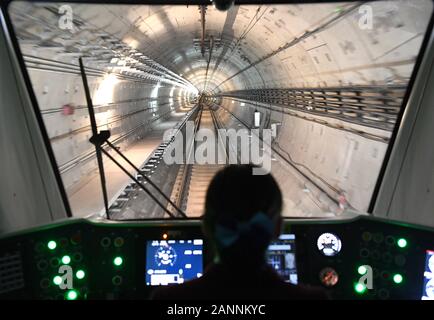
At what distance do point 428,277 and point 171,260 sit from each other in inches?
70.3

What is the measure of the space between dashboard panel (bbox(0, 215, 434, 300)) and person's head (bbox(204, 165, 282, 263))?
1705 millimetres

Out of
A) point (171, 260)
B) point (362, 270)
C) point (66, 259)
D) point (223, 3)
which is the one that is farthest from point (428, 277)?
point (66, 259)

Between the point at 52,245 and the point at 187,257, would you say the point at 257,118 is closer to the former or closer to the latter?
the point at 187,257

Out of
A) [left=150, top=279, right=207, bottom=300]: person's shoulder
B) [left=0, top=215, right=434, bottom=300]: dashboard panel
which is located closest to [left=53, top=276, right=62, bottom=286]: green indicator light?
[left=0, top=215, right=434, bottom=300]: dashboard panel

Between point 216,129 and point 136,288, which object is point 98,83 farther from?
point 216,129

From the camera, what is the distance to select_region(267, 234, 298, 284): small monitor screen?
10.9ft

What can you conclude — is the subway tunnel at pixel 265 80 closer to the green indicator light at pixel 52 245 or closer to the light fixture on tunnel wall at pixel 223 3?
the green indicator light at pixel 52 245

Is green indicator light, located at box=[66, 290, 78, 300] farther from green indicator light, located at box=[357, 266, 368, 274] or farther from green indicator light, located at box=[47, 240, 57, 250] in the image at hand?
green indicator light, located at box=[357, 266, 368, 274]

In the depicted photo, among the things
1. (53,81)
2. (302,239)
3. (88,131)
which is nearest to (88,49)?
(88,131)

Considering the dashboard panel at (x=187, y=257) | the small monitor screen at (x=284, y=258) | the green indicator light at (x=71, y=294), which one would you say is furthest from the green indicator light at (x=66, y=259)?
the small monitor screen at (x=284, y=258)

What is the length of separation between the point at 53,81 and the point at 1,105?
92.8 inches

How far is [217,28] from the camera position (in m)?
9.68

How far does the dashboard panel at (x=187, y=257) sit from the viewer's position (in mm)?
3293

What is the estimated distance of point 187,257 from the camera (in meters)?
3.37
